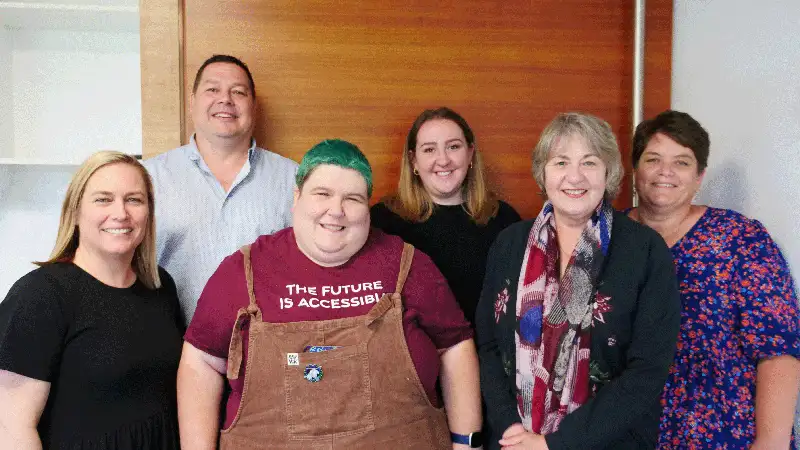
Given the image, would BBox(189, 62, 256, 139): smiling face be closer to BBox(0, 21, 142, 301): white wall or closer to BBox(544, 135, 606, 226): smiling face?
BBox(0, 21, 142, 301): white wall

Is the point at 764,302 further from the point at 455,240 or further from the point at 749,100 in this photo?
the point at 455,240

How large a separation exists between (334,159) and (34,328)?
0.77m

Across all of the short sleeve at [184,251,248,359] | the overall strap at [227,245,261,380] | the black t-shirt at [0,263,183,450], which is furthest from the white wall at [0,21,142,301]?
the overall strap at [227,245,261,380]

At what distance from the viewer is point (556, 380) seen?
4.77 feet

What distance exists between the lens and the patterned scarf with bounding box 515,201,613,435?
1.44 m

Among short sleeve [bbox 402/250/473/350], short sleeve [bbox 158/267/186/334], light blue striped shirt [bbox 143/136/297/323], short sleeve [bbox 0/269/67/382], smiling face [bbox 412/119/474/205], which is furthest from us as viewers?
smiling face [bbox 412/119/474/205]

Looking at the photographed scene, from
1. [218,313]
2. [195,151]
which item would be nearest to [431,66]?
[195,151]

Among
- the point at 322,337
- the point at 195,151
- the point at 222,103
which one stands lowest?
the point at 322,337

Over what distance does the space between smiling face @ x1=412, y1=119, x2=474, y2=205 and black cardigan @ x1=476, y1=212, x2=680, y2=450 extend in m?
0.62

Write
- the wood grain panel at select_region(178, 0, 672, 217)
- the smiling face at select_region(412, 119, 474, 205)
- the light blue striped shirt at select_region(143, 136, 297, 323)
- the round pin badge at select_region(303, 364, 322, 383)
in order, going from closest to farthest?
1. the round pin badge at select_region(303, 364, 322, 383)
2. the light blue striped shirt at select_region(143, 136, 297, 323)
3. the smiling face at select_region(412, 119, 474, 205)
4. the wood grain panel at select_region(178, 0, 672, 217)

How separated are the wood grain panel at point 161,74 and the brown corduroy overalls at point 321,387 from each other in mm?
935

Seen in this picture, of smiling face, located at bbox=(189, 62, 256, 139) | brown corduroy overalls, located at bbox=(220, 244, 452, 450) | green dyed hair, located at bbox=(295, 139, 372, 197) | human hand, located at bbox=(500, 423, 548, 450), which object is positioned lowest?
human hand, located at bbox=(500, 423, 548, 450)

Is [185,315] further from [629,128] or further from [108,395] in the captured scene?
[629,128]

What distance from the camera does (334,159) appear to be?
4.92 feet
